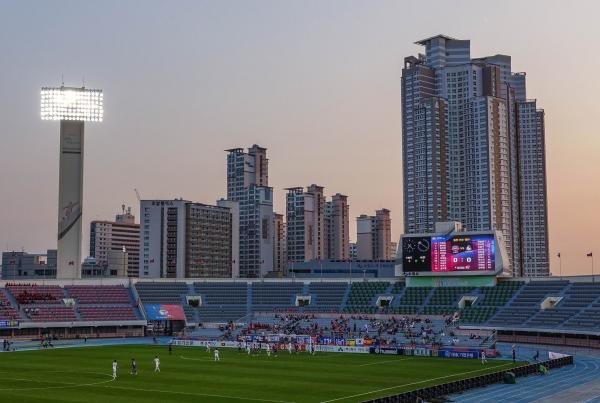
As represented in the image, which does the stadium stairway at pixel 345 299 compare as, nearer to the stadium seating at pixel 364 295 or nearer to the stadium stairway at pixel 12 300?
the stadium seating at pixel 364 295

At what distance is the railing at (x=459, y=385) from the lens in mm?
40622

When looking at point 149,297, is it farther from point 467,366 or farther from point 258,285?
point 467,366

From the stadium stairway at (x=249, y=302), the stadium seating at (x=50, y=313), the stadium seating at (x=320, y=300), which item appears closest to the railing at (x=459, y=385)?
the stadium seating at (x=320, y=300)

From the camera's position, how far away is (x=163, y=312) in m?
107

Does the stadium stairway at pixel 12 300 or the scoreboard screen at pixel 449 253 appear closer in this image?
the scoreboard screen at pixel 449 253

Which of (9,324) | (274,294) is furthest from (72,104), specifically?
(274,294)

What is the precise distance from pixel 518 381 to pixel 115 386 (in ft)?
95.2

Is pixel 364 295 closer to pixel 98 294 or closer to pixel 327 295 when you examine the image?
pixel 327 295

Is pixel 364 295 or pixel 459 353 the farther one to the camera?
pixel 364 295

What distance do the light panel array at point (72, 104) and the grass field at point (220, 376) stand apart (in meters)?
40.0

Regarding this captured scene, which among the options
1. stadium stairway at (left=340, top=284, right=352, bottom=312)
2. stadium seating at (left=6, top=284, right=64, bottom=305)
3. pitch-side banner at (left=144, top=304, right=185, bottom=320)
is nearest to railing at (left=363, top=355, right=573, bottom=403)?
stadium stairway at (left=340, top=284, right=352, bottom=312)

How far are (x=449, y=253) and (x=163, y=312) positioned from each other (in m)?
43.2

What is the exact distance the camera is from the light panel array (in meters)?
105

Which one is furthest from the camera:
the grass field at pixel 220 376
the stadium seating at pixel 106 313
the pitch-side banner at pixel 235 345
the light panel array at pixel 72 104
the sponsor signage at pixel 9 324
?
the light panel array at pixel 72 104
